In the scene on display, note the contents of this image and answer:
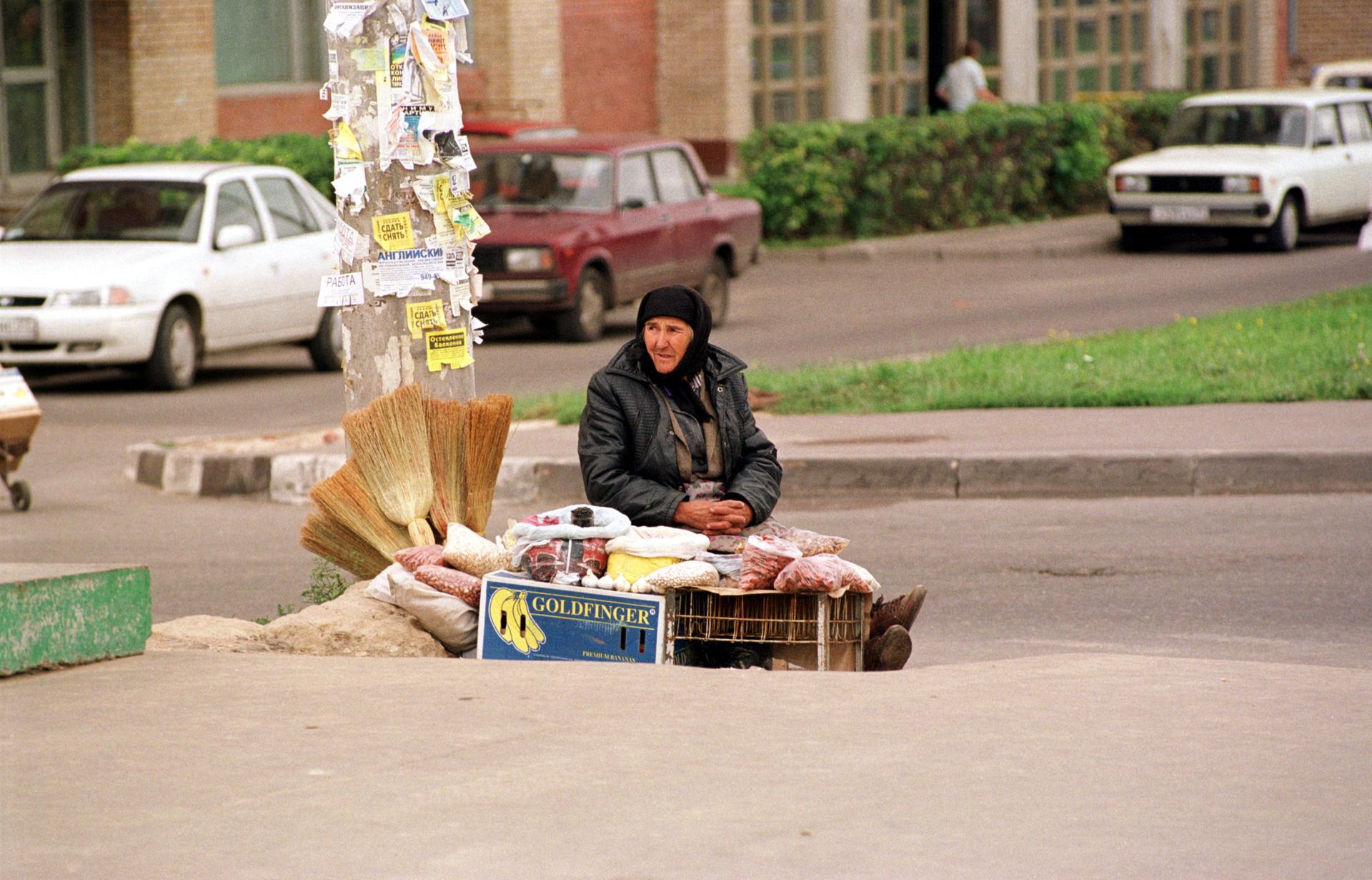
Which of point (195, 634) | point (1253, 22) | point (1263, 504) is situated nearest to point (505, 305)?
point (1263, 504)

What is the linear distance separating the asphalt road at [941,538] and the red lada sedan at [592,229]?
20.2 inches

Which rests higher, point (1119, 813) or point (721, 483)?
point (721, 483)

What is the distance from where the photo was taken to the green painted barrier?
539 cm

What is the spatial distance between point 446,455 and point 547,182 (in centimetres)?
1057

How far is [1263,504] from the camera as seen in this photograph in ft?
30.0

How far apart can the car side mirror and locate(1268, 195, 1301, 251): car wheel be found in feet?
40.1

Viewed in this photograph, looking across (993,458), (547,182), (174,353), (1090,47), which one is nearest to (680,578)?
(993,458)

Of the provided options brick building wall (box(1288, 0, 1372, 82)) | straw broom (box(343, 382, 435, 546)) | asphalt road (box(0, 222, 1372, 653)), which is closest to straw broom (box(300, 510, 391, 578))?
straw broom (box(343, 382, 435, 546))

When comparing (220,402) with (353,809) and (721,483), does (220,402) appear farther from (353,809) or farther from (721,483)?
(353,809)

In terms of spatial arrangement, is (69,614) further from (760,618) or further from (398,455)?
(760,618)

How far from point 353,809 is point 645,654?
62.0 inches

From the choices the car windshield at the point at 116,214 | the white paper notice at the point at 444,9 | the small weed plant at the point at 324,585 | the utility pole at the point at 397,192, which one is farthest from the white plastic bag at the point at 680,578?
the car windshield at the point at 116,214

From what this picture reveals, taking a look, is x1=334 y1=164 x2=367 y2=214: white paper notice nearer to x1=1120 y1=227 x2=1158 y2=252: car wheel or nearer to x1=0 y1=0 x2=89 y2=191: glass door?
x1=0 y1=0 x2=89 y2=191: glass door

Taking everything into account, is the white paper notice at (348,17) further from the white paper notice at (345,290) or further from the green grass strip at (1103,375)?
the green grass strip at (1103,375)
